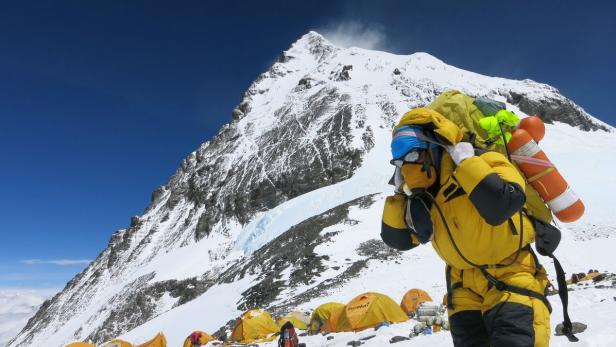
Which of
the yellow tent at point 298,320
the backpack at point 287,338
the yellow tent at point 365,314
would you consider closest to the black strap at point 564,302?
the backpack at point 287,338

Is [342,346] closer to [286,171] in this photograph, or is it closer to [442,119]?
[442,119]

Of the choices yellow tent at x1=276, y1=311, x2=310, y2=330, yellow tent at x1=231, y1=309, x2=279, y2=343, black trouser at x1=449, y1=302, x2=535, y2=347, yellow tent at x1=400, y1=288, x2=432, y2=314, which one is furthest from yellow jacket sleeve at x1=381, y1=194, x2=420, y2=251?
yellow tent at x1=231, y1=309, x2=279, y2=343

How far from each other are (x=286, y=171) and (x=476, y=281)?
55.5m

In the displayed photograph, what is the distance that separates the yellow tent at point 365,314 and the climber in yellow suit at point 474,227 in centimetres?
1132

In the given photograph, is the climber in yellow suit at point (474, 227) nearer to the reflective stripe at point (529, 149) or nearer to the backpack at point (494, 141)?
the backpack at point (494, 141)

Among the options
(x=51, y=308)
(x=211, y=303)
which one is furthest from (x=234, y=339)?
(x=51, y=308)

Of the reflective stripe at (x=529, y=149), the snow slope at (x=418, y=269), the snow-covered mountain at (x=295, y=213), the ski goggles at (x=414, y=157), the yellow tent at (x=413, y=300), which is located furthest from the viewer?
the snow-covered mountain at (x=295, y=213)

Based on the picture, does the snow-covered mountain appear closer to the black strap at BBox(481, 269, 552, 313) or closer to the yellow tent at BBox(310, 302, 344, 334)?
the black strap at BBox(481, 269, 552, 313)

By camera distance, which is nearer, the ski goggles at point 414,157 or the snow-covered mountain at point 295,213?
the ski goggles at point 414,157

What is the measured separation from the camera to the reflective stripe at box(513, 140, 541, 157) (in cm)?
317

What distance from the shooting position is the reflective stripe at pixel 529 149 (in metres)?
3.17

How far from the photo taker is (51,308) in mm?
77188

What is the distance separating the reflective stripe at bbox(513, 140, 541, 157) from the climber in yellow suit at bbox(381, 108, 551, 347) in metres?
0.39

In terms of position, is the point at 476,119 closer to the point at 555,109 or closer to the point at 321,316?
the point at 321,316
